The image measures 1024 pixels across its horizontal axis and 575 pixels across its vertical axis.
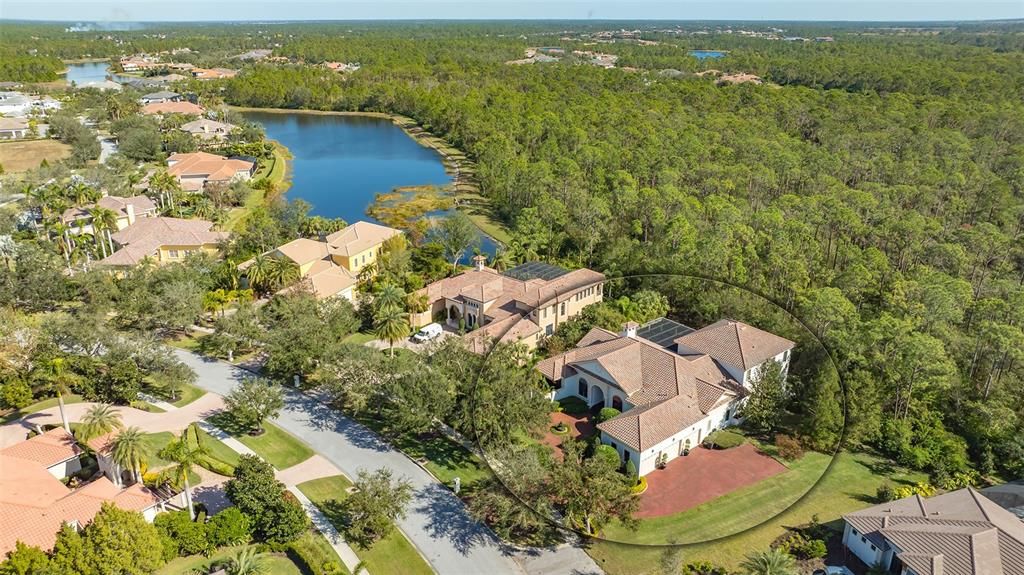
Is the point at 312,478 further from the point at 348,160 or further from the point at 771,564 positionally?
the point at 348,160

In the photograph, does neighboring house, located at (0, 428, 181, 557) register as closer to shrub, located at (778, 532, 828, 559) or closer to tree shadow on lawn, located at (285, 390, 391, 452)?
tree shadow on lawn, located at (285, 390, 391, 452)

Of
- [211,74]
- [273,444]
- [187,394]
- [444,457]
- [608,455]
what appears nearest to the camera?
[608,455]

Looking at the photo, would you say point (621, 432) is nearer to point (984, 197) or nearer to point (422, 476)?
point (422, 476)

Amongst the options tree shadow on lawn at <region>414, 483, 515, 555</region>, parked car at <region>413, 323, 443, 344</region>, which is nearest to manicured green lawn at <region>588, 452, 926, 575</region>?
tree shadow on lawn at <region>414, 483, 515, 555</region>

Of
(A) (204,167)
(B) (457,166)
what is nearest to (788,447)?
(A) (204,167)

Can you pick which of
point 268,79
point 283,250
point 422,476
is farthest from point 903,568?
point 268,79

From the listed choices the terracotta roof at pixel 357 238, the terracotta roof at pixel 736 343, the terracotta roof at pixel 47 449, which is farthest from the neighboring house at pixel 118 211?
the terracotta roof at pixel 736 343
